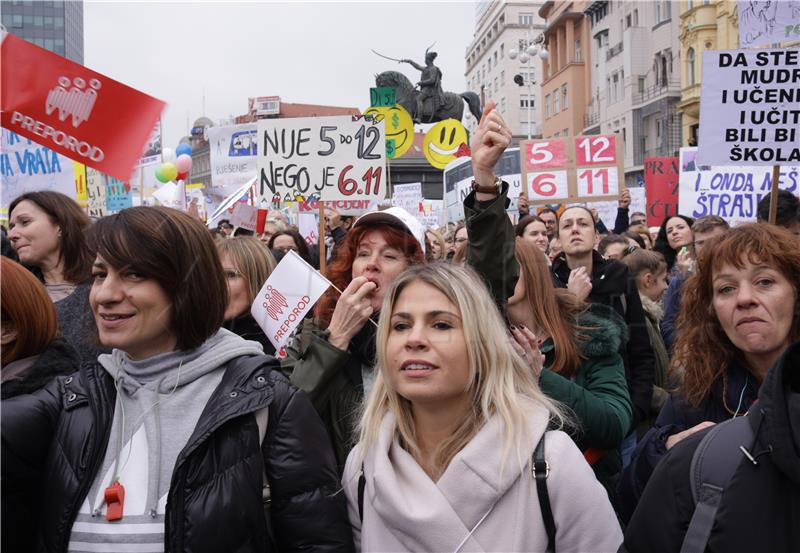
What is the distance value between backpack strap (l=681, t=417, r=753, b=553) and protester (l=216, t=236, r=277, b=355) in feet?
8.70

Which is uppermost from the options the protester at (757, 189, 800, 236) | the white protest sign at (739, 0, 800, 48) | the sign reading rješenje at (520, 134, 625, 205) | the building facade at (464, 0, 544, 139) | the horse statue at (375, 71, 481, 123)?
the building facade at (464, 0, 544, 139)

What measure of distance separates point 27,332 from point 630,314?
2.91 m

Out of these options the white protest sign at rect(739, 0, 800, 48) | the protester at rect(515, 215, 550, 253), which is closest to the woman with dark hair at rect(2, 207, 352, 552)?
the white protest sign at rect(739, 0, 800, 48)

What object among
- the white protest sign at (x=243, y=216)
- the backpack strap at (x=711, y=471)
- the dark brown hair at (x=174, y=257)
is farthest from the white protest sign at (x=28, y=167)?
the backpack strap at (x=711, y=471)

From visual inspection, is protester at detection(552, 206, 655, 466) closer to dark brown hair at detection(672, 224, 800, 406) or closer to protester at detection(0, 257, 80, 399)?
dark brown hair at detection(672, 224, 800, 406)

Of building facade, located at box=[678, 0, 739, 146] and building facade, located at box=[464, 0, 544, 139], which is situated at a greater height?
building facade, located at box=[464, 0, 544, 139]

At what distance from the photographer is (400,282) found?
7.43ft

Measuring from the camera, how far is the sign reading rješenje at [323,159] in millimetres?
5426

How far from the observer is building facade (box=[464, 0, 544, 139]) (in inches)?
2601

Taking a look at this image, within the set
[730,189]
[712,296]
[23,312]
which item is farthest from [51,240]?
[730,189]

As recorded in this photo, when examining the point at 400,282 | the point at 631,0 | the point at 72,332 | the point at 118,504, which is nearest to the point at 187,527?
the point at 118,504

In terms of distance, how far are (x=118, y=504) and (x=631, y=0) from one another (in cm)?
4688

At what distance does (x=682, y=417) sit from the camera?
2.55 metres

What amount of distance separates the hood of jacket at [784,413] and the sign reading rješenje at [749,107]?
321cm
